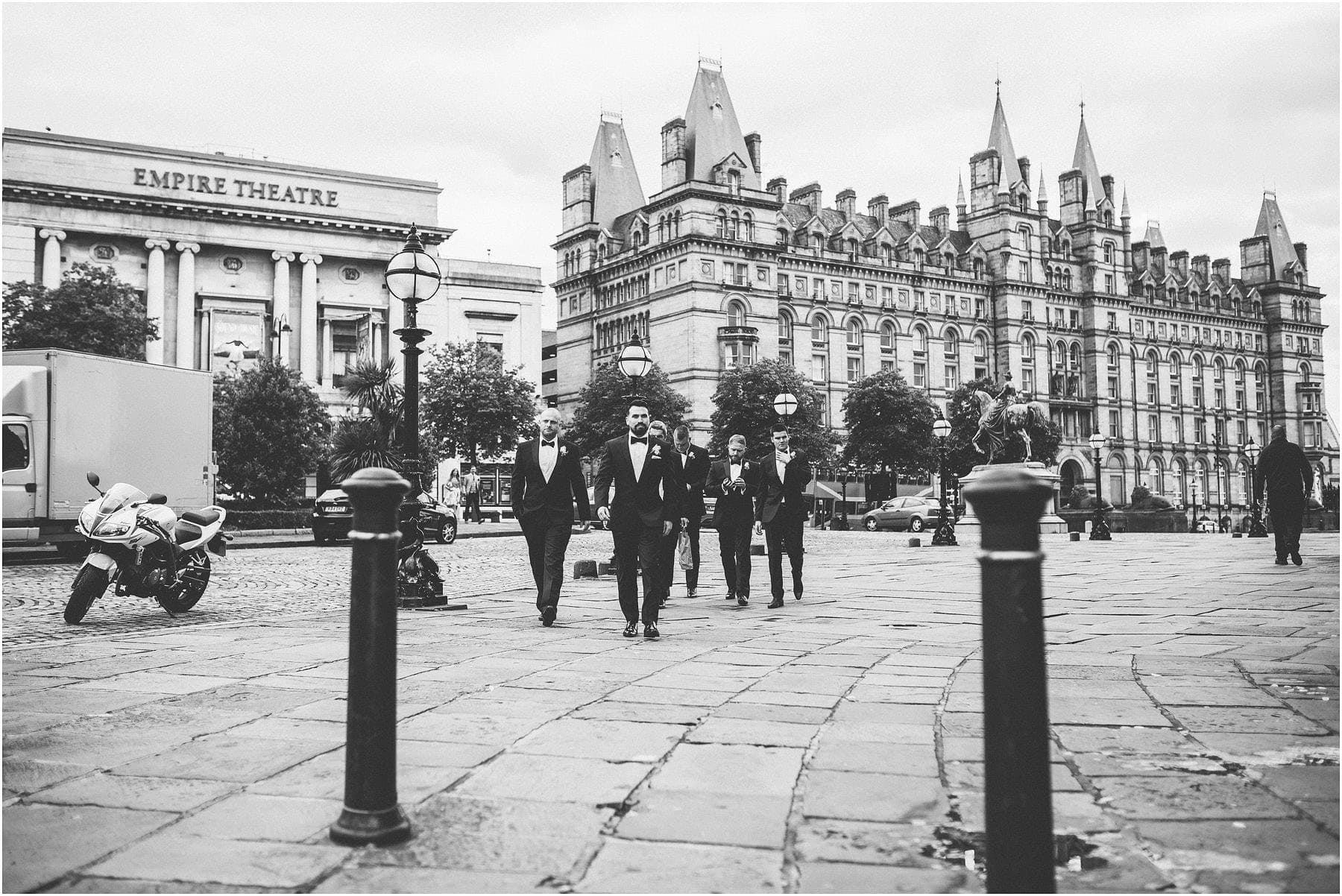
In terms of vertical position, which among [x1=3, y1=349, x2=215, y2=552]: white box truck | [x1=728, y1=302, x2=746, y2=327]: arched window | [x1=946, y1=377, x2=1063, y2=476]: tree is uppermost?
[x1=728, y1=302, x2=746, y2=327]: arched window

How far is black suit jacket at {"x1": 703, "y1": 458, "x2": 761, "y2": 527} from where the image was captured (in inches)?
436

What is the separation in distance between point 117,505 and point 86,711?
4953 mm

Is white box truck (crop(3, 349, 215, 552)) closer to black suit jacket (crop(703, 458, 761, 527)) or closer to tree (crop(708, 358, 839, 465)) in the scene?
black suit jacket (crop(703, 458, 761, 527))

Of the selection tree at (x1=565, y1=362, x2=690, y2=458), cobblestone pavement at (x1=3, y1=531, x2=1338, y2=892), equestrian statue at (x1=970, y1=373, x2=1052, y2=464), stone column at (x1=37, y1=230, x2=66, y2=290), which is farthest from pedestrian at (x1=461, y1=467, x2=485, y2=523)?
cobblestone pavement at (x1=3, y1=531, x2=1338, y2=892)

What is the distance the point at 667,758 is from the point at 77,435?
702 inches

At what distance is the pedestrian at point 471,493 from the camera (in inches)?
1893

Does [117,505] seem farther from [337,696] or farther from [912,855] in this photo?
[912,855]

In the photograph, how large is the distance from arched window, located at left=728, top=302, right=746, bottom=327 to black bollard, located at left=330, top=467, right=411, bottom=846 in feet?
220

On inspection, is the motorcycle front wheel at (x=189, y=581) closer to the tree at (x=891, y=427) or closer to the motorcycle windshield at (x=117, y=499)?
the motorcycle windshield at (x=117, y=499)

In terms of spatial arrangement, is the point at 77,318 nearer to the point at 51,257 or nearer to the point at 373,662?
the point at 51,257

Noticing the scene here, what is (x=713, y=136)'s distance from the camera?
237 feet

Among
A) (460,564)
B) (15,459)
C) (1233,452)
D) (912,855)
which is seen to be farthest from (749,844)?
(1233,452)

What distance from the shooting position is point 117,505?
9.59 m

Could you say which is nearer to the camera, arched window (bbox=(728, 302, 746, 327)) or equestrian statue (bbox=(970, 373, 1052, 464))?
equestrian statue (bbox=(970, 373, 1052, 464))
